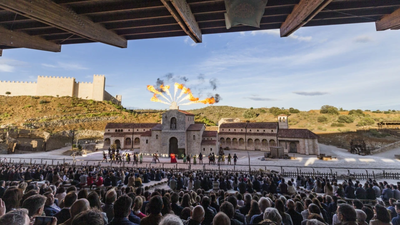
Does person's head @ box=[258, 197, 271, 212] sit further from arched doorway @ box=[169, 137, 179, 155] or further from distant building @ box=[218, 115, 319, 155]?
distant building @ box=[218, 115, 319, 155]

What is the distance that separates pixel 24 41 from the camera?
14.4 feet

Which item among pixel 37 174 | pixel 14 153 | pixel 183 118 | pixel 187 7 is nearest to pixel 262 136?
pixel 183 118

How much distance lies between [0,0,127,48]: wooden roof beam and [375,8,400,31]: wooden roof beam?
603 cm

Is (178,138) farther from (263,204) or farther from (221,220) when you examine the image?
(221,220)

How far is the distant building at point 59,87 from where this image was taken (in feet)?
245

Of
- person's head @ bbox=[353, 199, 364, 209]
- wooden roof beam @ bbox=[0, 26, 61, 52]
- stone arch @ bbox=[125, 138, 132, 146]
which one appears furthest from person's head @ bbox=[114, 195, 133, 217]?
stone arch @ bbox=[125, 138, 132, 146]

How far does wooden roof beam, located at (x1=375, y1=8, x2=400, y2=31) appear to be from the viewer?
341cm

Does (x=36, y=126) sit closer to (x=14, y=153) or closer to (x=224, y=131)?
(x=14, y=153)

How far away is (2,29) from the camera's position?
4.01m

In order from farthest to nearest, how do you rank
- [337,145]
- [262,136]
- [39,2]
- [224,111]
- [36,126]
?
[224,111], [36,126], [337,145], [262,136], [39,2]

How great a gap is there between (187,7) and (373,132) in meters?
58.8

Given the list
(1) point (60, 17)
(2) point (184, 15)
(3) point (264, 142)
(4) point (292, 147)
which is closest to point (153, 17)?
(2) point (184, 15)

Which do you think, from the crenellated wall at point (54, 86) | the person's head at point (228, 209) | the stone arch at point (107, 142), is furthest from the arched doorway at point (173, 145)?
the crenellated wall at point (54, 86)

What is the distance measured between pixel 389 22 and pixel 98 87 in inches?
3531
